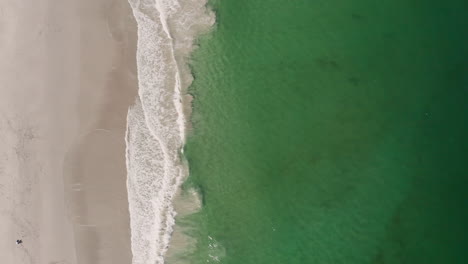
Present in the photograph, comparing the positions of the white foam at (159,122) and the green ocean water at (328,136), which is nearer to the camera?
the green ocean water at (328,136)

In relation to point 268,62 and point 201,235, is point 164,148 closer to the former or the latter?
point 201,235

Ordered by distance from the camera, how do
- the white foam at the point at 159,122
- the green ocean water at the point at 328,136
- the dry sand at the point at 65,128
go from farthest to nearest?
the dry sand at the point at 65,128
the white foam at the point at 159,122
the green ocean water at the point at 328,136

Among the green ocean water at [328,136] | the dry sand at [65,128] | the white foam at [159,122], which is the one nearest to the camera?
the green ocean water at [328,136]

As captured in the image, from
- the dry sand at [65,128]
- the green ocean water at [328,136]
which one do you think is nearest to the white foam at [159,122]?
the green ocean water at [328,136]

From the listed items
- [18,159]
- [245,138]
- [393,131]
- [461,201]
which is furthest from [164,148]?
[461,201]

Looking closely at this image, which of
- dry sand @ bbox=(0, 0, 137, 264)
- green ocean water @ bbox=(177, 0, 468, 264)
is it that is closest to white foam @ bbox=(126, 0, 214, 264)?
green ocean water @ bbox=(177, 0, 468, 264)

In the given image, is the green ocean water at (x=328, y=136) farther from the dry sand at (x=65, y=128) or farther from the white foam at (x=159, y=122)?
the dry sand at (x=65, y=128)

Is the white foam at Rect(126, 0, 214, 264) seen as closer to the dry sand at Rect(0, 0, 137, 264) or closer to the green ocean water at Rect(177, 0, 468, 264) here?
the green ocean water at Rect(177, 0, 468, 264)
